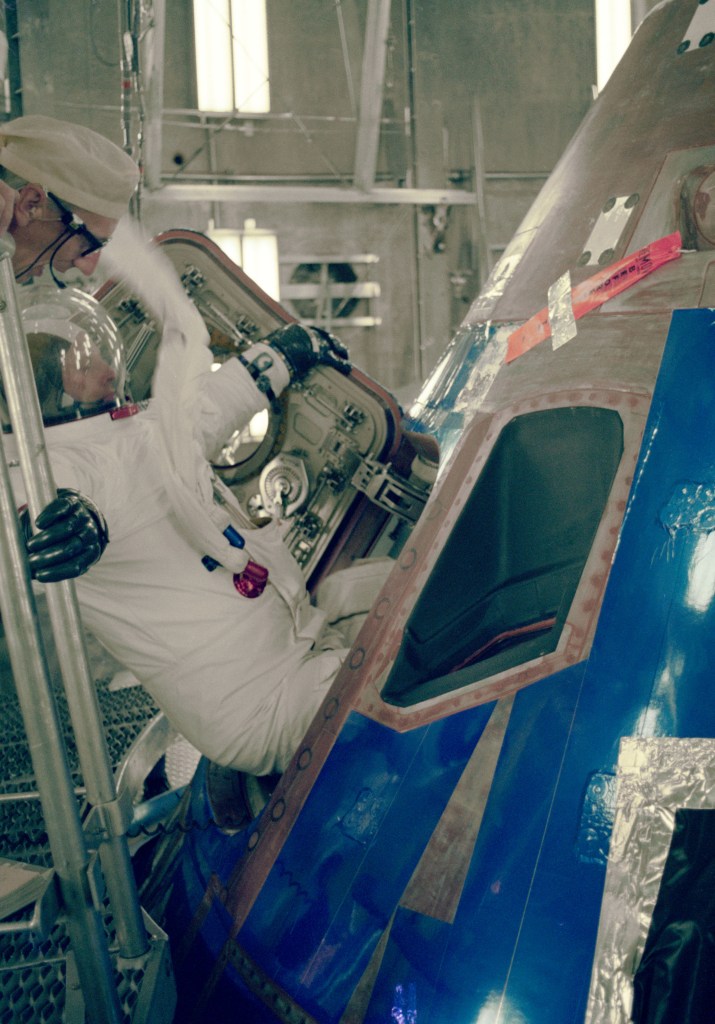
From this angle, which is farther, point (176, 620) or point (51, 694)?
point (176, 620)

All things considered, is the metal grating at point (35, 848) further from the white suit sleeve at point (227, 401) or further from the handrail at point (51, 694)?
the white suit sleeve at point (227, 401)

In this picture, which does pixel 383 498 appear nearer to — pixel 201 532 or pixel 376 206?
pixel 201 532

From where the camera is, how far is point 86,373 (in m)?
2.00

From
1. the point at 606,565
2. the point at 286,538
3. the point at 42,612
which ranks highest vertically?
the point at 606,565

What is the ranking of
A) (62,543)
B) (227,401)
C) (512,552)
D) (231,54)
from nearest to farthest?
1. (62,543)
2. (512,552)
3. (227,401)
4. (231,54)

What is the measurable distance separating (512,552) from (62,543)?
78 cm

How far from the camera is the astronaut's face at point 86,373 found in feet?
6.47

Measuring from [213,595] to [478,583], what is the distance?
65 cm

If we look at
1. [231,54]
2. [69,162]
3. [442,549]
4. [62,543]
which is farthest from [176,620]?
[231,54]

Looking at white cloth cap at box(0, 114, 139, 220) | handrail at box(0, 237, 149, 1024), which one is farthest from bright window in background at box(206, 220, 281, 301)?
handrail at box(0, 237, 149, 1024)

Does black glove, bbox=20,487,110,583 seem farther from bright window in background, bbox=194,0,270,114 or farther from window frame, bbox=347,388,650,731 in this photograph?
bright window in background, bbox=194,0,270,114

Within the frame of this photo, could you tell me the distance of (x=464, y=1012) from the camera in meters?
1.25

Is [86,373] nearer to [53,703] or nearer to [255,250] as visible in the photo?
[53,703]

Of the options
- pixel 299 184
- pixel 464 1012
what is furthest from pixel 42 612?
pixel 299 184
